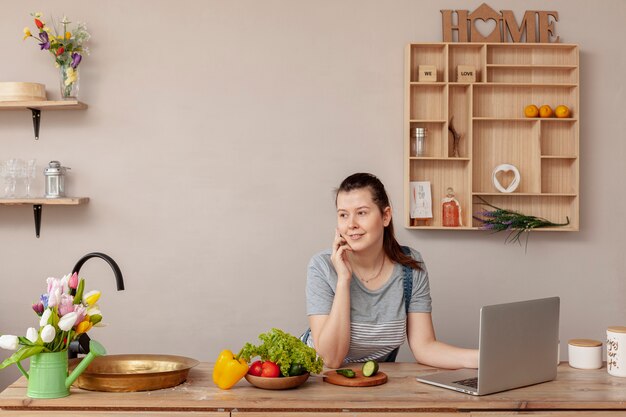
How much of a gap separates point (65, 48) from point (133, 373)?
85.4 inches

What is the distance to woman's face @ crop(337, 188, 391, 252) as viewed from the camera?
271 centimetres

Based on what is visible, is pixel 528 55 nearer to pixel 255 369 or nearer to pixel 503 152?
pixel 503 152

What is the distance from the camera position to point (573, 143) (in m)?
3.93

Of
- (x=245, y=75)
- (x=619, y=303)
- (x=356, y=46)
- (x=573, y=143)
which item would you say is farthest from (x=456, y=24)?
(x=619, y=303)

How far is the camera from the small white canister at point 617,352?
8.01ft

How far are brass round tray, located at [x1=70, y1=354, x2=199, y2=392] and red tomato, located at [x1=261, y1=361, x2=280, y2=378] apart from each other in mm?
246

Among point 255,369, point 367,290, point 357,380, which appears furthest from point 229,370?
point 367,290

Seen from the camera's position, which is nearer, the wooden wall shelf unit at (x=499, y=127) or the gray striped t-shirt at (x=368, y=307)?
the gray striped t-shirt at (x=368, y=307)

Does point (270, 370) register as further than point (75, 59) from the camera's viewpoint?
No

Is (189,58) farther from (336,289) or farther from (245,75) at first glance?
(336,289)

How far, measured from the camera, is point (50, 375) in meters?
2.13

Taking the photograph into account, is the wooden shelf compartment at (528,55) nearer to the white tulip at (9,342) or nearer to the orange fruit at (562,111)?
the orange fruit at (562,111)

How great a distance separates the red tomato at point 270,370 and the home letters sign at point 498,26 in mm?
2289

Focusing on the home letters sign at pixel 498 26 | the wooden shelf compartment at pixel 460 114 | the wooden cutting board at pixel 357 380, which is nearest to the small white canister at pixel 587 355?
the wooden cutting board at pixel 357 380
